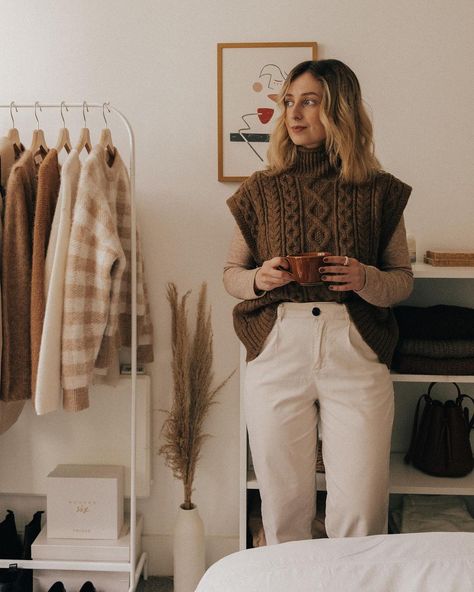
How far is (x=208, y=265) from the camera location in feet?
7.73

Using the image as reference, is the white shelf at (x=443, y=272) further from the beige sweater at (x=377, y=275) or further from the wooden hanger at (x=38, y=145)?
the wooden hanger at (x=38, y=145)

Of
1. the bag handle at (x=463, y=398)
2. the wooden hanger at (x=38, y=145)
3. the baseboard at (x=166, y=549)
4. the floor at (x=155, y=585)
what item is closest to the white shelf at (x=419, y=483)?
the bag handle at (x=463, y=398)

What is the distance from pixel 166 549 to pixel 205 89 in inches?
68.2

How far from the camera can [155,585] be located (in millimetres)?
2371

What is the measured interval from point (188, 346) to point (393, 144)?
40.5 inches

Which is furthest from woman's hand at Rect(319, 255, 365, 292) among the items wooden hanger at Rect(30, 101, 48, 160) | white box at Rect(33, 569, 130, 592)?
white box at Rect(33, 569, 130, 592)

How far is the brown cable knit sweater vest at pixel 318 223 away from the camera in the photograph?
1689 mm

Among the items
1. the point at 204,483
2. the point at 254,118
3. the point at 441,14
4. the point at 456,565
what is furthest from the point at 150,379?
the point at 441,14

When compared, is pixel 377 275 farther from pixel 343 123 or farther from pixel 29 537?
pixel 29 537

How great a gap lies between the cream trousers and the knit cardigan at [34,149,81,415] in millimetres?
584

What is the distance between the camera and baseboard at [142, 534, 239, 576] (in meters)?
2.42

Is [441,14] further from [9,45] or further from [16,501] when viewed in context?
[16,501]

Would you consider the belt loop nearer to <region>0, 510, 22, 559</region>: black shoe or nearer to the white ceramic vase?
the white ceramic vase

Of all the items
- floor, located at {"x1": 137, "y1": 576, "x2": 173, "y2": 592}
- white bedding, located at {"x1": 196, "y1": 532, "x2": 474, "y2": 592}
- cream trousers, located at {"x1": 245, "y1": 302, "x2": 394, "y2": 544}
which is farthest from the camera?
floor, located at {"x1": 137, "y1": 576, "x2": 173, "y2": 592}
